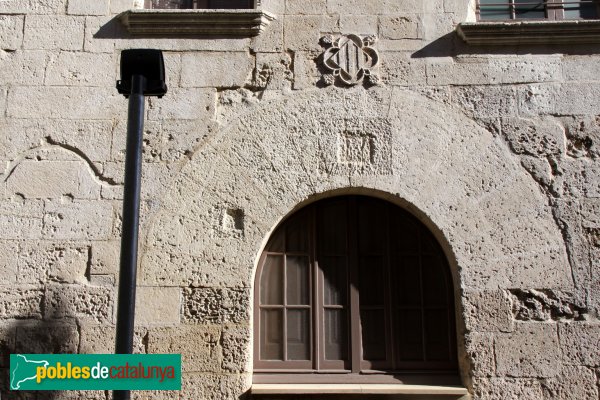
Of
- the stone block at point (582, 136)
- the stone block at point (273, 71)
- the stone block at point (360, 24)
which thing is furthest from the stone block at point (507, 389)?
the stone block at point (360, 24)

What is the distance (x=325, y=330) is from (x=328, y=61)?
1.96 meters

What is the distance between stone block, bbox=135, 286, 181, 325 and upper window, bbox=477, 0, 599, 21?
3190 millimetres

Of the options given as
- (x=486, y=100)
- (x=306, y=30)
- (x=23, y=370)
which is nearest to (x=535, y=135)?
(x=486, y=100)

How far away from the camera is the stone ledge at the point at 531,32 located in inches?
180

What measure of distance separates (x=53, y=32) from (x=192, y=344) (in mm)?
2550

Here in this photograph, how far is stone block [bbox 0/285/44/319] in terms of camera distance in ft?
14.0

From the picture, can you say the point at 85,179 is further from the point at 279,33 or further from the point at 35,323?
the point at 279,33

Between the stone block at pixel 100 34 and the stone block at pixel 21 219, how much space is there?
1.22m

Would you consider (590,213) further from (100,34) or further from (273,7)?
(100,34)

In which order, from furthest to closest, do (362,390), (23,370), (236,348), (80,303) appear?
(80,303) < (236,348) < (362,390) < (23,370)

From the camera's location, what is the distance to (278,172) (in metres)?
4.42

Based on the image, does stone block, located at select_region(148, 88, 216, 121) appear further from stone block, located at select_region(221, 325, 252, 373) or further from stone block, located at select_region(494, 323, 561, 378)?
stone block, located at select_region(494, 323, 561, 378)

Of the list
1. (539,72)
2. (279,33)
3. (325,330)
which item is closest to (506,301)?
(325,330)

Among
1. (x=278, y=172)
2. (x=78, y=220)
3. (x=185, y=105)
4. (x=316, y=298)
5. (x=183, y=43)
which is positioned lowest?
(x=316, y=298)
